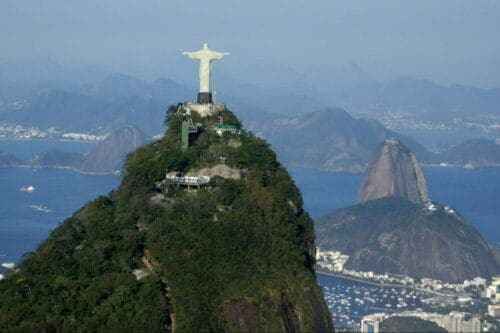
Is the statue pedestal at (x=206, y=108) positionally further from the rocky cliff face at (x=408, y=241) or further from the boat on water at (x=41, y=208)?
the boat on water at (x=41, y=208)

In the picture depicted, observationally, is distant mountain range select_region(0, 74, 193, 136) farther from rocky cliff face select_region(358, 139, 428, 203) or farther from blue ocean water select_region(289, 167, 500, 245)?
rocky cliff face select_region(358, 139, 428, 203)

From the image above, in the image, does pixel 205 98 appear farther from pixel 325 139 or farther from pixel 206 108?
pixel 325 139

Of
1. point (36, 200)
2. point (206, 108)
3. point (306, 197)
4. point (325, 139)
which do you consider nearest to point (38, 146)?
point (325, 139)

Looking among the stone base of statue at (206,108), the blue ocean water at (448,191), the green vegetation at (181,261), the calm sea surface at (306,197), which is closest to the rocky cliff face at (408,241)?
the blue ocean water at (448,191)

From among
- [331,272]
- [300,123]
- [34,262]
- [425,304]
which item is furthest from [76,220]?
[300,123]

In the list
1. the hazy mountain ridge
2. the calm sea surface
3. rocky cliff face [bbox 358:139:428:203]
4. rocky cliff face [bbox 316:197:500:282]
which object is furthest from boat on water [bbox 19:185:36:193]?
the hazy mountain ridge

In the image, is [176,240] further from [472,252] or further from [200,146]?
[472,252]
